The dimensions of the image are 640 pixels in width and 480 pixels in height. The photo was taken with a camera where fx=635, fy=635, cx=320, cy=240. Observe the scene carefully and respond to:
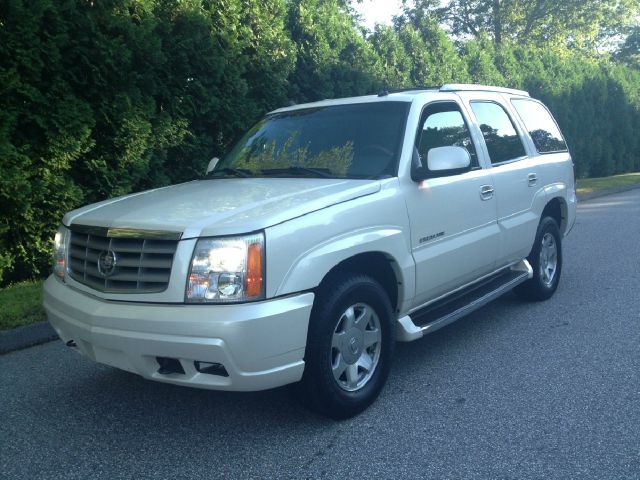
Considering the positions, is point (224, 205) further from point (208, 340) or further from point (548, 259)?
point (548, 259)

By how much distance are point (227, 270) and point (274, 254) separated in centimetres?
24

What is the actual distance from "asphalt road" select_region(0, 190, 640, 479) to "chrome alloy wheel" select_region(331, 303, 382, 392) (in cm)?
23

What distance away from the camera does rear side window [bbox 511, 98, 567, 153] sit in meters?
6.11

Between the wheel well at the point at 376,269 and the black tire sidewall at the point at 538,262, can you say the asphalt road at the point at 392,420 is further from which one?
the black tire sidewall at the point at 538,262

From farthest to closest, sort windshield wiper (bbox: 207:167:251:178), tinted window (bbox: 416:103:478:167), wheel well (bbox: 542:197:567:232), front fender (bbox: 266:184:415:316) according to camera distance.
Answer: wheel well (bbox: 542:197:567:232) < windshield wiper (bbox: 207:167:251:178) < tinted window (bbox: 416:103:478:167) < front fender (bbox: 266:184:415:316)

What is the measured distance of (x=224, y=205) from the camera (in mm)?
3545

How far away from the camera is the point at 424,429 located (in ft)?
11.5

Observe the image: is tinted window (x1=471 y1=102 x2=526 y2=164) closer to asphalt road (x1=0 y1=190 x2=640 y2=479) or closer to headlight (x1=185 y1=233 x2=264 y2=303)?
asphalt road (x1=0 y1=190 x2=640 y2=479)

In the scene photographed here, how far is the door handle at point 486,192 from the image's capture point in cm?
487

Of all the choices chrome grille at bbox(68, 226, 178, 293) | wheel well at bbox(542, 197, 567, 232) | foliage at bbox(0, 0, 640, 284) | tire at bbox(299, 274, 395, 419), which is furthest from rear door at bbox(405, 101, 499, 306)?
chrome grille at bbox(68, 226, 178, 293)

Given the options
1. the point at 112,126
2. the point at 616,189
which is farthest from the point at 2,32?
the point at 616,189

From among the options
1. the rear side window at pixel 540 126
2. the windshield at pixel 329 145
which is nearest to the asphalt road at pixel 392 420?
the windshield at pixel 329 145

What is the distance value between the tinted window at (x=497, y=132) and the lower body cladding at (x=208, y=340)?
8.75 feet

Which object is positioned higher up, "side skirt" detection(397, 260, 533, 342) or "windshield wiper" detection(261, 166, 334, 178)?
"windshield wiper" detection(261, 166, 334, 178)
